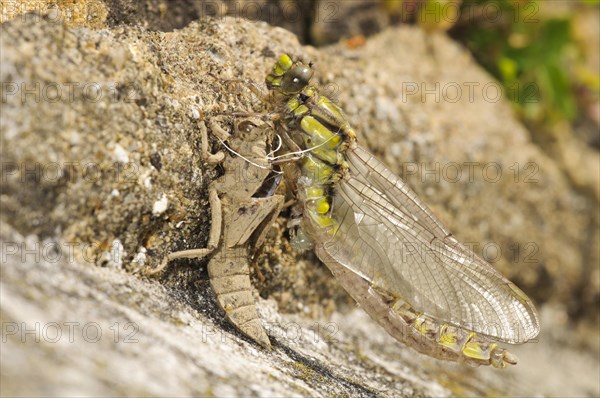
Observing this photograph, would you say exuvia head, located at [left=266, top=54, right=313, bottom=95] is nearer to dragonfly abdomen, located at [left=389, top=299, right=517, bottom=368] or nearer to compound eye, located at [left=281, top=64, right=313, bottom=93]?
compound eye, located at [left=281, top=64, right=313, bottom=93]

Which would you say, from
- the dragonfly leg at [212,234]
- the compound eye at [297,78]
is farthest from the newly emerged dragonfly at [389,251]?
the dragonfly leg at [212,234]

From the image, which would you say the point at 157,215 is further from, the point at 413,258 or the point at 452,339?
the point at 452,339

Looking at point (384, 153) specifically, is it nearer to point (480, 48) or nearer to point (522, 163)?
point (522, 163)

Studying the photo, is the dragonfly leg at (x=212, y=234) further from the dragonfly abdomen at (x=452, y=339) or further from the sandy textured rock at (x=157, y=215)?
the dragonfly abdomen at (x=452, y=339)

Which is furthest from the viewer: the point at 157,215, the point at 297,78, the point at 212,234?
the point at 297,78

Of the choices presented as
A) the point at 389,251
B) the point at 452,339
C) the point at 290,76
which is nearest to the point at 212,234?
the point at 290,76

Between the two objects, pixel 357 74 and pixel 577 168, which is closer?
pixel 357 74

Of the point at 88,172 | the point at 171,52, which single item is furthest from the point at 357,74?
the point at 88,172

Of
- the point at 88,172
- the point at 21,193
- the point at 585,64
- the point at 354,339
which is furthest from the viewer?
the point at 585,64
